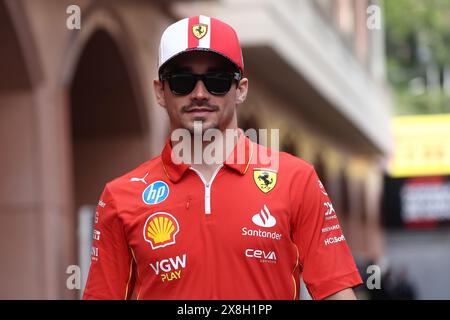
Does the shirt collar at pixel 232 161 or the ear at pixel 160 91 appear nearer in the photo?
the shirt collar at pixel 232 161

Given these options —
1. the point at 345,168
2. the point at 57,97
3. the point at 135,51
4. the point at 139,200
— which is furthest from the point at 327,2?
the point at 139,200

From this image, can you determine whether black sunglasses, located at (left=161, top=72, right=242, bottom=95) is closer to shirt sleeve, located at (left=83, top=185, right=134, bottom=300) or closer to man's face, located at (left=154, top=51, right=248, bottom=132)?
man's face, located at (left=154, top=51, right=248, bottom=132)

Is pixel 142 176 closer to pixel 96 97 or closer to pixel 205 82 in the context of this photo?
pixel 205 82

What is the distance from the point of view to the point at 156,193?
4.13 meters

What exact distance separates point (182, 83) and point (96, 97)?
1200cm

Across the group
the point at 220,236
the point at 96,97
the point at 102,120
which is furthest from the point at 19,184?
the point at 220,236

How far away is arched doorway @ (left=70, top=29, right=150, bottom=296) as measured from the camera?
1504 cm

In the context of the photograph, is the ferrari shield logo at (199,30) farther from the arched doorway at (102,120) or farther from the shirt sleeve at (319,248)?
the arched doorway at (102,120)

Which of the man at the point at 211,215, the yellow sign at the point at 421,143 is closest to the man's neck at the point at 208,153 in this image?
the man at the point at 211,215

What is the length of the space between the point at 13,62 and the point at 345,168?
2393 cm

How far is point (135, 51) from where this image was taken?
15.2m

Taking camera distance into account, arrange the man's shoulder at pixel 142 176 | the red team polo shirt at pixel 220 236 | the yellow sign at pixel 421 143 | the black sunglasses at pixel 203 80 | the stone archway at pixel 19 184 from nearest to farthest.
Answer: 1. the red team polo shirt at pixel 220 236
2. the black sunglasses at pixel 203 80
3. the man's shoulder at pixel 142 176
4. the stone archway at pixel 19 184
5. the yellow sign at pixel 421 143

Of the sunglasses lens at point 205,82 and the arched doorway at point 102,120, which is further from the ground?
the arched doorway at point 102,120

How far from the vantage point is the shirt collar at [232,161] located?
4.12 metres
